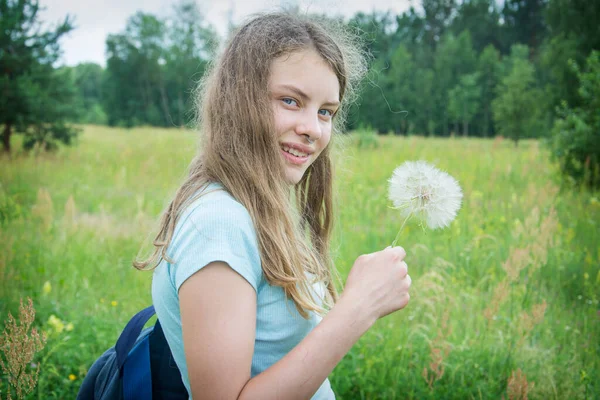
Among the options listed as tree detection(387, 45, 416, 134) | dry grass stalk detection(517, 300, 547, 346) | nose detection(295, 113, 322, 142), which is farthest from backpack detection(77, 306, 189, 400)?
tree detection(387, 45, 416, 134)

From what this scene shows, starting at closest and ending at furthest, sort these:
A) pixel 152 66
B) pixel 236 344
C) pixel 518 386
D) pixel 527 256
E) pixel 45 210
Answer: pixel 236 344
pixel 518 386
pixel 527 256
pixel 45 210
pixel 152 66

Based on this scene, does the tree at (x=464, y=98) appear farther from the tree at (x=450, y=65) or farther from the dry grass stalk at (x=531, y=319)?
the dry grass stalk at (x=531, y=319)

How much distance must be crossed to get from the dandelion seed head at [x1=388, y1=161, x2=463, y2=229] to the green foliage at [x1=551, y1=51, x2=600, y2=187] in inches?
196

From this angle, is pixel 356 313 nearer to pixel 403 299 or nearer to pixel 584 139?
pixel 403 299

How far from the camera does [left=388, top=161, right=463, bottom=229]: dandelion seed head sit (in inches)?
53.1

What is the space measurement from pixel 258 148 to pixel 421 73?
28362 mm

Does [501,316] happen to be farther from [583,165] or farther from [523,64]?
[523,64]

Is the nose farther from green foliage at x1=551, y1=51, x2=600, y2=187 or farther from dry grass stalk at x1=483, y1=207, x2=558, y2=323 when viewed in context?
green foliage at x1=551, y1=51, x2=600, y2=187

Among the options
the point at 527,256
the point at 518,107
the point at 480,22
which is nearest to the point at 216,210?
the point at 527,256

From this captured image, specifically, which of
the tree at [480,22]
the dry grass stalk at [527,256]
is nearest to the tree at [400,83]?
the tree at [480,22]

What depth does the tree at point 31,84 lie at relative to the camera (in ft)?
28.5

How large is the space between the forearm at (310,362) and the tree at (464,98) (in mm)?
28314

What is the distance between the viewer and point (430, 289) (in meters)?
3.12

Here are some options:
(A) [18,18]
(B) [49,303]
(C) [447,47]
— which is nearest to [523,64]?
(C) [447,47]
